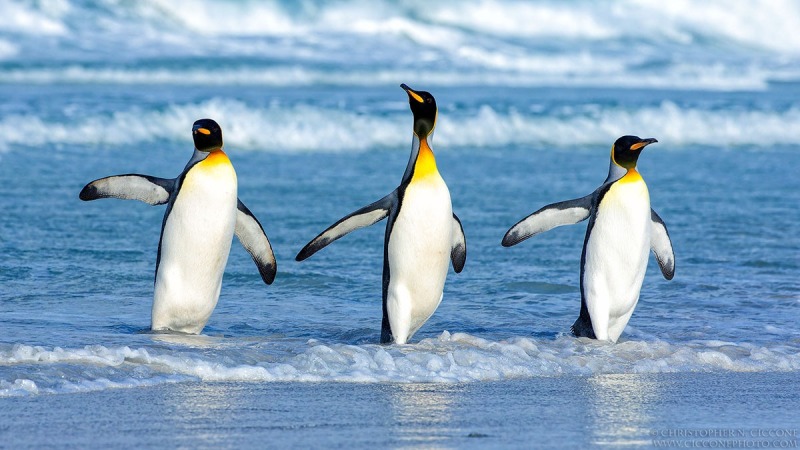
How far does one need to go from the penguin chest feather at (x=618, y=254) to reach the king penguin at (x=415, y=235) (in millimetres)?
654

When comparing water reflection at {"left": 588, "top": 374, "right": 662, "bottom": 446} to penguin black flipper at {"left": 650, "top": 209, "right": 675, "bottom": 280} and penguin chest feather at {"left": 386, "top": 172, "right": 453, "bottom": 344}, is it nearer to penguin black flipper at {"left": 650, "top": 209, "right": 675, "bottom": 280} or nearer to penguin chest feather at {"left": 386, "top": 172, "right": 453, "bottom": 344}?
penguin chest feather at {"left": 386, "top": 172, "right": 453, "bottom": 344}

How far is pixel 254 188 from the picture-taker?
10.1 meters

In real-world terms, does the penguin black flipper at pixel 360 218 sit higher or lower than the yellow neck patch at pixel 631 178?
lower

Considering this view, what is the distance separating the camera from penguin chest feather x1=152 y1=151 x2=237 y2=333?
17.7ft

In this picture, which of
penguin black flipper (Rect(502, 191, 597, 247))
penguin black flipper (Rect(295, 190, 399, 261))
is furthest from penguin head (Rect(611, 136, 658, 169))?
penguin black flipper (Rect(295, 190, 399, 261))

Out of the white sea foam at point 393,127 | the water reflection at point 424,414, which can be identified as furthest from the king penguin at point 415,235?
the white sea foam at point 393,127

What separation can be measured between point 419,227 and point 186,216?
3.38 feet

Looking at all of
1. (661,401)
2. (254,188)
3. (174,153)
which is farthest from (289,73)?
(661,401)

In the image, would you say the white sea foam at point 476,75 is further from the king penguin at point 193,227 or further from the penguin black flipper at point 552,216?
the penguin black flipper at point 552,216

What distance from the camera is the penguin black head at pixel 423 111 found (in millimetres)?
5125

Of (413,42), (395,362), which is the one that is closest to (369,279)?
(395,362)

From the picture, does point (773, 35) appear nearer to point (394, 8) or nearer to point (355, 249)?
point (394, 8)

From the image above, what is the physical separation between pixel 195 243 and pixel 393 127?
10.3 meters

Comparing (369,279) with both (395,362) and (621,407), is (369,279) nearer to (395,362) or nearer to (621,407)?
(395,362)
